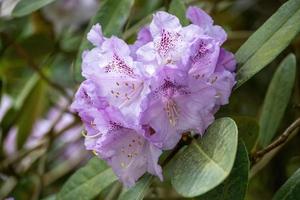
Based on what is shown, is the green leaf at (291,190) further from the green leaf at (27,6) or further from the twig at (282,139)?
the green leaf at (27,6)

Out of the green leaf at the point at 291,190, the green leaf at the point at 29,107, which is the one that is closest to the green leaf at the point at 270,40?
the green leaf at the point at 291,190

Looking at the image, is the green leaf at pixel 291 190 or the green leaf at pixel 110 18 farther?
the green leaf at pixel 110 18

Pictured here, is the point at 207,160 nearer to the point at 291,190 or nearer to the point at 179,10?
the point at 291,190

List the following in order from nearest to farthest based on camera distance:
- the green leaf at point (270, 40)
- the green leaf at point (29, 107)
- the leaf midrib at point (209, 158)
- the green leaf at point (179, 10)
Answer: the leaf midrib at point (209, 158)
the green leaf at point (270, 40)
the green leaf at point (179, 10)
the green leaf at point (29, 107)

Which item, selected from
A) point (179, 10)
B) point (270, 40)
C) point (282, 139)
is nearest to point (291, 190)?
point (282, 139)

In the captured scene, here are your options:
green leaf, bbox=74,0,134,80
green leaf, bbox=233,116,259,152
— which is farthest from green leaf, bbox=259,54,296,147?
green leaf, bbox=74,0,134,80

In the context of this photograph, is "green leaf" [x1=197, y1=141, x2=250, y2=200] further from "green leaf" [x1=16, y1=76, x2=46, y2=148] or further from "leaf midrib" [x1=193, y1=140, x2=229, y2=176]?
"green leaf" [x1=16, y1=76, x2=46, y2=148]

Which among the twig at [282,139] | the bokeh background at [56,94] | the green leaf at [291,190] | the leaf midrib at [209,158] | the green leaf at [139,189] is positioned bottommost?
the bokeh background at [56,94]

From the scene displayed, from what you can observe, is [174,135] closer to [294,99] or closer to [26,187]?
[294,99]
